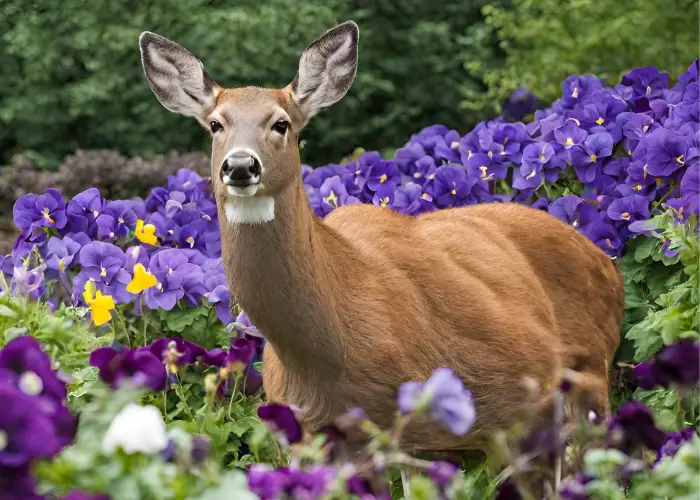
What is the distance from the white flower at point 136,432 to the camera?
1.83 metres

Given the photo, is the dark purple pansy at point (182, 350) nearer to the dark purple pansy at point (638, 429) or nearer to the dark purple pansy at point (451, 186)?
the dark purple pansy at point (638, 429)

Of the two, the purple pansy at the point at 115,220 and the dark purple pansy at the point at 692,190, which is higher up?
the purple pansy at the point at 115,220

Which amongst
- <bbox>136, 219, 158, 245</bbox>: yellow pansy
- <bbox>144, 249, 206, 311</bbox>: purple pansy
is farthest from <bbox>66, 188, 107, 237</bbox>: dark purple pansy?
<bbox>144, 249, 206, 311</bbox>: purple pansy

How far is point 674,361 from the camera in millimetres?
2221

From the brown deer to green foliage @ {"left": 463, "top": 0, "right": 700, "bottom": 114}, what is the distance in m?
4.16

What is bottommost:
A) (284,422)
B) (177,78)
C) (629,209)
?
(629,209)

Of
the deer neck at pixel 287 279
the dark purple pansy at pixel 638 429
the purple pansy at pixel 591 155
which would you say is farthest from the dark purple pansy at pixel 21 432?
the purple pansy at pixel 591 155

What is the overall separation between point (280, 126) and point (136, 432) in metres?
1.53

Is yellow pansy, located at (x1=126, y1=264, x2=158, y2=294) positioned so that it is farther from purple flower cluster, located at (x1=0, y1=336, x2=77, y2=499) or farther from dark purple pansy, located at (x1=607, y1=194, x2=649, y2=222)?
purple flower cluster, located at (x1=0, y1=336, x2=77, y2=499)

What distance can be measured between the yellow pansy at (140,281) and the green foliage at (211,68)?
10.4 ft

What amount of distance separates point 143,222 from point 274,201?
6.05ft

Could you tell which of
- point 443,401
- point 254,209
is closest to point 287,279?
point 254,209

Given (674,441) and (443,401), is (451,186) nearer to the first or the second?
(674,441)

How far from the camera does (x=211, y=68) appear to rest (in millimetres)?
8609
